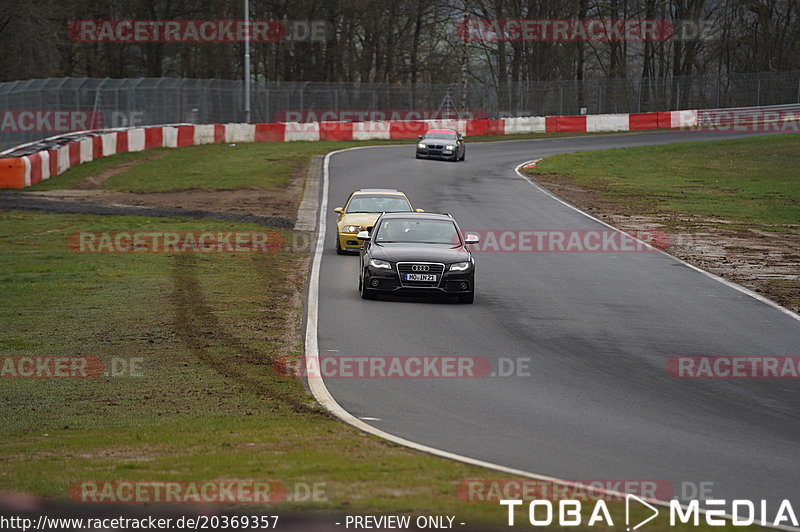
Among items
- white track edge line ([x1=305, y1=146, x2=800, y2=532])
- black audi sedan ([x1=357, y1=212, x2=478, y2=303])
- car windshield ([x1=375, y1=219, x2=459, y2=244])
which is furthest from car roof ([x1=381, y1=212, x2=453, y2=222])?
white track edge line ([x1=305, y1=146, x2=800, y2=532])

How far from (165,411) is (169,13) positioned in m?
64.6

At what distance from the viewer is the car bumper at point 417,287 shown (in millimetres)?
18062

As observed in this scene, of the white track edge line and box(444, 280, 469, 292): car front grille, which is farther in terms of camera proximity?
box(444, 280, 469, 292): car front grille

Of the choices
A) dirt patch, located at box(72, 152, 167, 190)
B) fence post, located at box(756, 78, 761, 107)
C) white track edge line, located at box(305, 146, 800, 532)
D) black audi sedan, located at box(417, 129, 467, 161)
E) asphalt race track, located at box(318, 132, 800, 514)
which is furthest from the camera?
fence post, located at box(756, 78, 761, 107)

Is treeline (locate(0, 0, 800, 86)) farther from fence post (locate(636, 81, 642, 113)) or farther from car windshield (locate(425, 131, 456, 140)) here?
car windshield (locate(425, 131, 456, 140))

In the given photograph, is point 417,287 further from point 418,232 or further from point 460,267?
point 418,232

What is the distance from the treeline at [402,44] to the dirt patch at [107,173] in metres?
27.5

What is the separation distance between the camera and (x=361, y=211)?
2473 centimetres

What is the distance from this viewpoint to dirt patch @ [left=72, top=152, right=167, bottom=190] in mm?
36781

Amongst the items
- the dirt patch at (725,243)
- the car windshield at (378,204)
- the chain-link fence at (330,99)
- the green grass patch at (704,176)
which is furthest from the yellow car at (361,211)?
the chain-link fence at (330,99)

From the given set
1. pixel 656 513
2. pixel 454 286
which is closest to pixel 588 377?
pixel 656 513

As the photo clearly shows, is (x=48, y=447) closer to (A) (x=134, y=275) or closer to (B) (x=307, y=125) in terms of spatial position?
(A) (x=134, y=275)

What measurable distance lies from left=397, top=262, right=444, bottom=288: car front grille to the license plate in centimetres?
4

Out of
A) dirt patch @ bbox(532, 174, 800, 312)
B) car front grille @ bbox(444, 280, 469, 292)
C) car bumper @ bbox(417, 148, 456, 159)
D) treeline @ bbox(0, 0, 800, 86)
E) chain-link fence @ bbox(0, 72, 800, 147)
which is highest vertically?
treeline @ bbox(0, 0, 800, 86)
